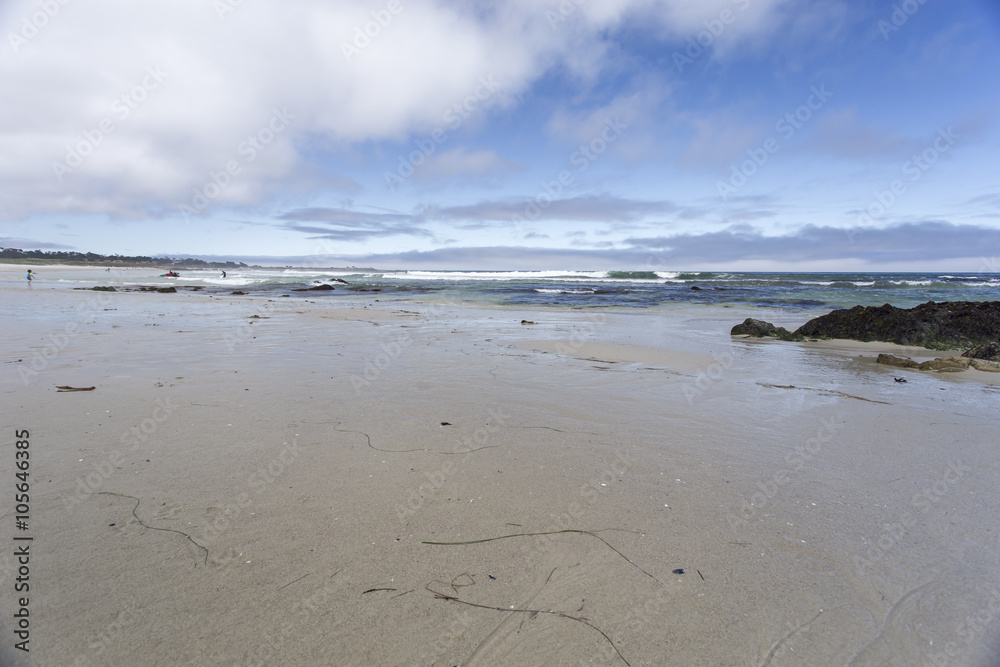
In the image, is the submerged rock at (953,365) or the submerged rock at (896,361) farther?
the submerged rock at (896,361)

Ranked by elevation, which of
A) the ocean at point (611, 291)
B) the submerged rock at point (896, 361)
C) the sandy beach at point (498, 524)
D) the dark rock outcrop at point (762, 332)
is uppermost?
the ocean at point (611, 291)

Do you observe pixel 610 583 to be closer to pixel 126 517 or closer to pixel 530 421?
pixel 530 421

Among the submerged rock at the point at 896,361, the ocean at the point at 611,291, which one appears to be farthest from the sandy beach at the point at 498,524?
the ocean at the point at 611,291

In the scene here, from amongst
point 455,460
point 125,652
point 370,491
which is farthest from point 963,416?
point 125,652

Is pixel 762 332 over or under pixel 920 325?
under

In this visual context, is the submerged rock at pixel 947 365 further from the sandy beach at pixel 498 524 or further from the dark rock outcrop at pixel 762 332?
the dark rock outcrop at pixel 762 332

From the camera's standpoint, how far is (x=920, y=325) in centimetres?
923

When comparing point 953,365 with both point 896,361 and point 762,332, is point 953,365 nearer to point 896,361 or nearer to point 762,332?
point 896,361

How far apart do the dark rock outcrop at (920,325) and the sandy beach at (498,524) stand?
482 cm

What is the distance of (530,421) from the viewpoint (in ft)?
13.2

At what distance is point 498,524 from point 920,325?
10748mm

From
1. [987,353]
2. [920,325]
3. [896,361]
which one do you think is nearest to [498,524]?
[896,361]

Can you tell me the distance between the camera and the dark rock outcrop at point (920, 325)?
9031 millimetres

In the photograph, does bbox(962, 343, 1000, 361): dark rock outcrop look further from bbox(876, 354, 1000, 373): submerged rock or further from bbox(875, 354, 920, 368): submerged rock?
bbox(875, 354, 920, 368): submerged rock
